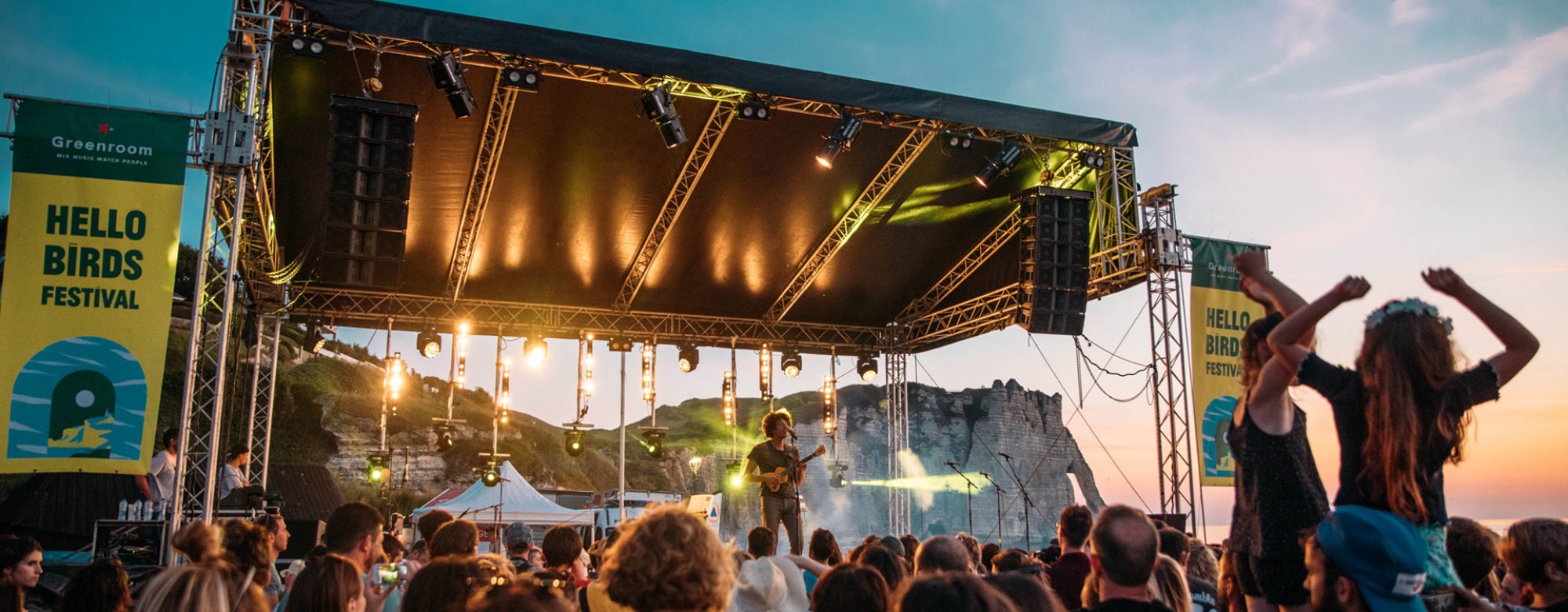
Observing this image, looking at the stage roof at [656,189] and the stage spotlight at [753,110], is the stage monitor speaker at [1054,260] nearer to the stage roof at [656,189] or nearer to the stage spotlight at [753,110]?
the stage roof at [656,189]

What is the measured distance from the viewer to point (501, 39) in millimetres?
9188

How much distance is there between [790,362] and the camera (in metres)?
16.1

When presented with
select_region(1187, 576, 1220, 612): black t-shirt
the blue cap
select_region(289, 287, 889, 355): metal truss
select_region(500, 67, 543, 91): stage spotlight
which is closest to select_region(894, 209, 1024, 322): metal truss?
select_region(289, 287, 889, 355): metal truss

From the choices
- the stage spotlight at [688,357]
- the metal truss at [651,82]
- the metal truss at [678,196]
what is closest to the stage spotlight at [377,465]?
the metal truss at [678,196]

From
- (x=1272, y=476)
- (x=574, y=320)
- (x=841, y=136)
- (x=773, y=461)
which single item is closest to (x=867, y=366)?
(x=574, y=320)

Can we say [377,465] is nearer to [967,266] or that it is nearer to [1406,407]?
[967,266]

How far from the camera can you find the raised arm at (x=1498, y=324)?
2.30 meters

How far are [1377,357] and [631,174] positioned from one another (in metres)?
10.5

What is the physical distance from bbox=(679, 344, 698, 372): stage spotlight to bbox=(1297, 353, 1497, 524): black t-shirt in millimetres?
13858

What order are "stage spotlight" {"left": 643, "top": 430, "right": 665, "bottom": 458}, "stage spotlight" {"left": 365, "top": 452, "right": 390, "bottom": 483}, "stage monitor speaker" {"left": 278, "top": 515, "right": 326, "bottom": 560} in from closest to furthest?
"stage monitor speaker" {"left": 278, "top": 515, "right": 326, "bottom": 560} → "stage spotlight" {"left": 365, "top": 452, "right": 390, "bottom": 483} → "stage spotlight" {"left": 643, "top": 430, "right": 665, "bottom": 458}

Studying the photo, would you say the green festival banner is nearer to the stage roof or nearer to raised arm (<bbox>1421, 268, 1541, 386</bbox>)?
the stage roof

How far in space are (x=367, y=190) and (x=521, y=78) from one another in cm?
177

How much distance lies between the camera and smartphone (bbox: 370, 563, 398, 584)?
3459mm

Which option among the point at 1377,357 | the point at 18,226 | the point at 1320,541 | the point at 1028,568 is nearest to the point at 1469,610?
the point at 1320,541
